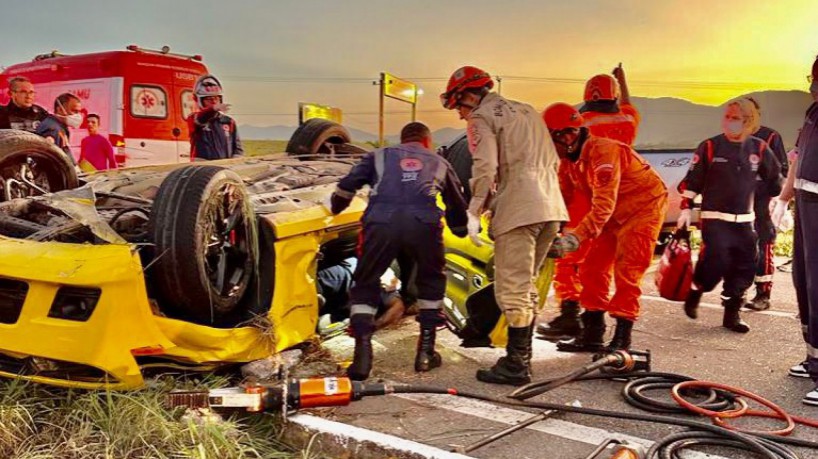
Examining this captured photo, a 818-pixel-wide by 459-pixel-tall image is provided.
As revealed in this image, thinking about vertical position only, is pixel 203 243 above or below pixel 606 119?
below

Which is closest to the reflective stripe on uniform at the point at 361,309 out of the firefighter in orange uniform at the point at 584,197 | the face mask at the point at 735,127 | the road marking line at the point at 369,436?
the road marking line at the point at 369,436

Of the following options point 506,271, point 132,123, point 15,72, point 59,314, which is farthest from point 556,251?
point 15,72

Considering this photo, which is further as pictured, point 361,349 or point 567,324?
point 567,324

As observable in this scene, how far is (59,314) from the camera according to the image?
2.94 meters

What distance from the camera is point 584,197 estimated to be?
15.0 ft

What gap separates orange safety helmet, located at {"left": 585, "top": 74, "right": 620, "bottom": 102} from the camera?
457 cm

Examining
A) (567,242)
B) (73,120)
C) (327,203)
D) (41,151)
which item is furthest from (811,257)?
(73,120)

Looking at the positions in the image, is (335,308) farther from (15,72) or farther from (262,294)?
(15,72)

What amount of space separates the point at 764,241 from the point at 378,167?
3682 millimetres

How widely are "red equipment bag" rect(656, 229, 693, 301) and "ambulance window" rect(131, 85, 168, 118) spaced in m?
7.02

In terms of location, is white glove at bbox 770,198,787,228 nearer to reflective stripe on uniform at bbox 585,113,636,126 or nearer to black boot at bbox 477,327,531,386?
reflective stripe on uniform at bbox 585,113,636,126

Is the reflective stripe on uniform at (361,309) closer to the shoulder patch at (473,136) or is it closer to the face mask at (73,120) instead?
the shoulder patch at (473,136)

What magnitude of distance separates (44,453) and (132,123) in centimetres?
701

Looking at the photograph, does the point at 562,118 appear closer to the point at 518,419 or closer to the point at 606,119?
the point at 606,119
